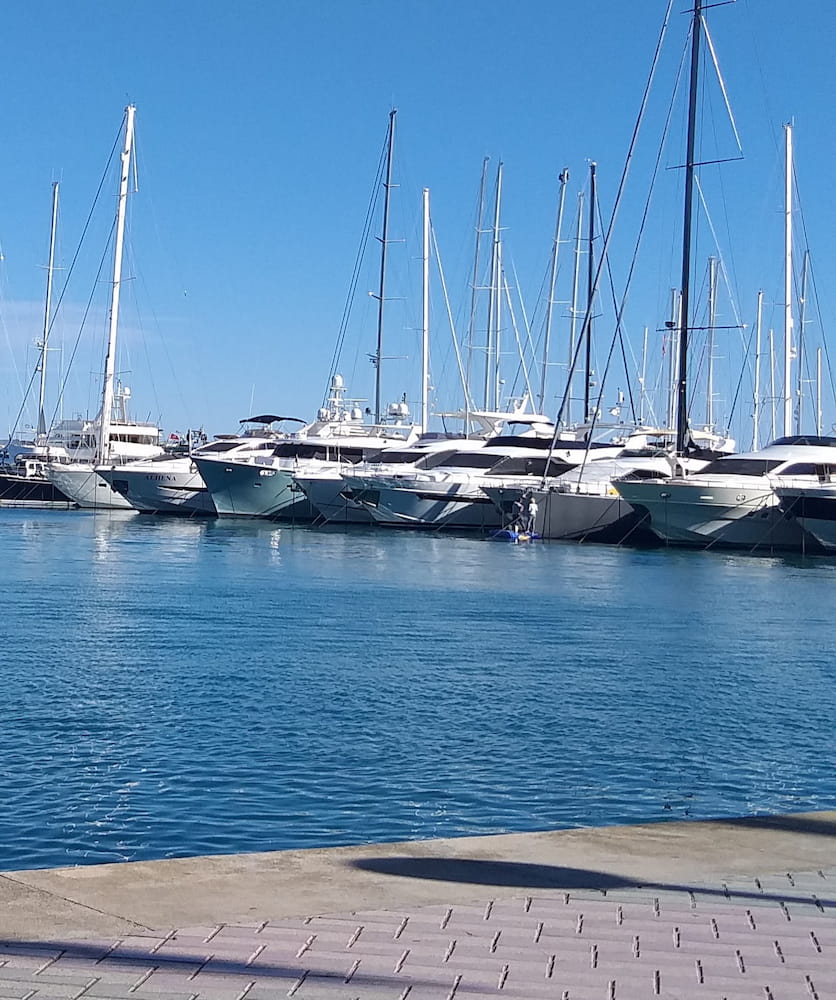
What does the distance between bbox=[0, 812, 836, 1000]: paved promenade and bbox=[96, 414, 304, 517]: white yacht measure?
60837mm

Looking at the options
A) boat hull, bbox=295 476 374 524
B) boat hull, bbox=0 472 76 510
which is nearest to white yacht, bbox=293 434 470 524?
boat hull, bbox=295 476 374 524

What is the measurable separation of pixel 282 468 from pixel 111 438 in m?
17.3

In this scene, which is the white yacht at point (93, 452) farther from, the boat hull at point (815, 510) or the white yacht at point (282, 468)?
the boat hull at point (815, 510)

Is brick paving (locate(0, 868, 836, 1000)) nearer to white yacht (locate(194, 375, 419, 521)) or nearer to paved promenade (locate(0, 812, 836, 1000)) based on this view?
paved promenade (locate(0, 812, 836, 1000))

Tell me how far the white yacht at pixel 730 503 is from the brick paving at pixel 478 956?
1678 inches

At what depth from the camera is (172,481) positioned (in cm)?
6844

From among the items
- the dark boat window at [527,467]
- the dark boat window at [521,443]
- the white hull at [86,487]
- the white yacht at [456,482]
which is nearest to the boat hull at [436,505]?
the white yacht at [456,482]

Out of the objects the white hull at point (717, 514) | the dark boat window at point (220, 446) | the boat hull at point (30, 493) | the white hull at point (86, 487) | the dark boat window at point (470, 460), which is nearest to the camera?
the white hull at point (717, 514)

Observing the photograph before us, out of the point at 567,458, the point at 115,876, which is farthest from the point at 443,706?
the point at 567,458

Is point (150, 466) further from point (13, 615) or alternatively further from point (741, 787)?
point (741, 787)

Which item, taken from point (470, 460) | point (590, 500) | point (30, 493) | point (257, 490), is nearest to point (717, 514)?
point (590, 500)

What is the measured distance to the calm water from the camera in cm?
1114

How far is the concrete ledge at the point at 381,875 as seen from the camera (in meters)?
6.17

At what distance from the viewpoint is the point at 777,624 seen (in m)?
27.7
